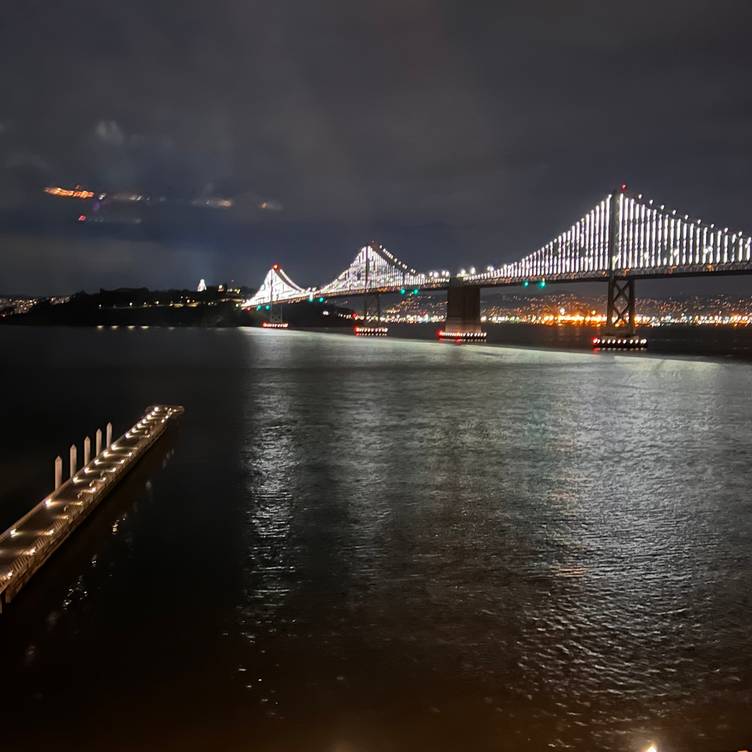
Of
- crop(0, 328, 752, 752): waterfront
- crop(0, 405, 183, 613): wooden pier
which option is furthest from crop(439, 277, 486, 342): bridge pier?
crop(0, 405, 183, 613): wooden pier

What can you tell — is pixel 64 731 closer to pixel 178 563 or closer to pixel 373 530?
pixel 178 563

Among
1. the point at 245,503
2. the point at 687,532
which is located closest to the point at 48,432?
the point at 245,503

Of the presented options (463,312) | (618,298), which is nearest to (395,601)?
(618,298)

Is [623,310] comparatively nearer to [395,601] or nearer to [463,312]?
[463,312]

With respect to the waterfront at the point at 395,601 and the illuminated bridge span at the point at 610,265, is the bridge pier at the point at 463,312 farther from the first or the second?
the waterfront at the point at 395,601

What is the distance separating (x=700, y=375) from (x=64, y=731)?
42.9 m

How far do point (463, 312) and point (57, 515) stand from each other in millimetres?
86666

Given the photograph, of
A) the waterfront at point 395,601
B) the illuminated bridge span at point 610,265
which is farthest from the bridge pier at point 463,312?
the waterfront at point 395,601

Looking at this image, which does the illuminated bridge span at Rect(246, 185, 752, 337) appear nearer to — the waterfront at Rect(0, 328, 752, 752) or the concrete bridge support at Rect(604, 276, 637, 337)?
the concrete bridge support at Rect(604, 276, 637, 337)

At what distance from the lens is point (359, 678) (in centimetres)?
625

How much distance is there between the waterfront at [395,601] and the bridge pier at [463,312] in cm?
7564

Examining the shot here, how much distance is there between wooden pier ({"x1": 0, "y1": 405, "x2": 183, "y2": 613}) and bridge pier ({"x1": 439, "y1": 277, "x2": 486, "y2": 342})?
79.1m

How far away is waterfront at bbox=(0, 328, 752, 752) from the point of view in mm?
5680

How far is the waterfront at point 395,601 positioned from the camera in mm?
5680
